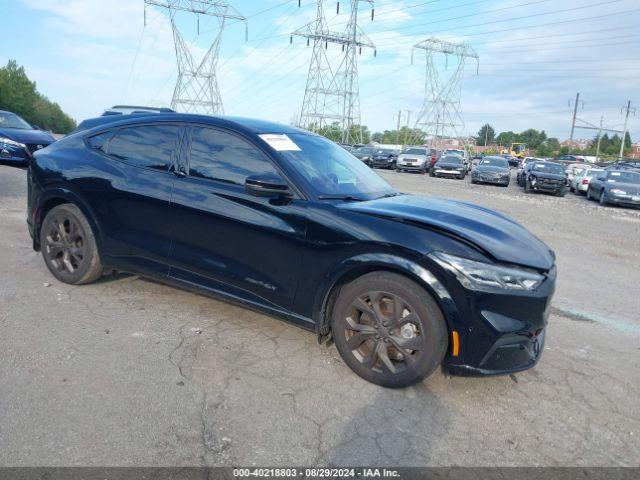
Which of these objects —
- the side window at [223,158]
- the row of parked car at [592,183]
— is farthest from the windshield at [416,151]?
the side window at [223,158]

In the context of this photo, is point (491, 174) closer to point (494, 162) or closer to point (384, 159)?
point (494, 162)

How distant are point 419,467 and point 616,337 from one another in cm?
303

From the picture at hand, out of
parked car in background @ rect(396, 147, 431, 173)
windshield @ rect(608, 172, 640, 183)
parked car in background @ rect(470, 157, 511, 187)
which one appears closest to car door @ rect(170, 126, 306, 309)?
windshield @ rect(608, 172, 640, 183)

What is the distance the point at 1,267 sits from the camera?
5316mm

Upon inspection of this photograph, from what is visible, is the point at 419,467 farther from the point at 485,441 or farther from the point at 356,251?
the point at 356,251

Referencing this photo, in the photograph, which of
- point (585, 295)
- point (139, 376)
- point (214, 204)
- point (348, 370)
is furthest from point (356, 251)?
point (585, 295)

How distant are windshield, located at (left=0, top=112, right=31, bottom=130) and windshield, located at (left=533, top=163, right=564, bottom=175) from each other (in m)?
19.7

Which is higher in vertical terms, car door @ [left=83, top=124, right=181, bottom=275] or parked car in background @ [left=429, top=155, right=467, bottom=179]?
car door @ [left=83, top=124, right=181, bottom=275]

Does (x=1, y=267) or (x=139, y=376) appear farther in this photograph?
(x=1, y=267)

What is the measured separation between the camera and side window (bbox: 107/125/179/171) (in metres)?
4.20

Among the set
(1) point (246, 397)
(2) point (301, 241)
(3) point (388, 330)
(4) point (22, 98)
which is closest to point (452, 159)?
(2) point (301, 241)

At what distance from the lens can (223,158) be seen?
12.9 ft

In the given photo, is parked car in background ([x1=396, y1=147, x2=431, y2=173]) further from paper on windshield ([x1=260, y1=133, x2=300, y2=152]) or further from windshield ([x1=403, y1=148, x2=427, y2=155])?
paper on windshield ([x1=260, y1=133, x2=300, y2=152])

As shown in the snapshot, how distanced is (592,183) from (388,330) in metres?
20.7
